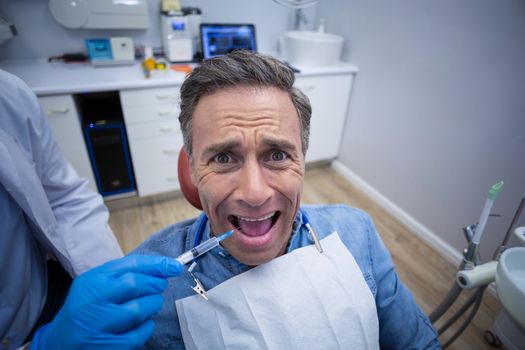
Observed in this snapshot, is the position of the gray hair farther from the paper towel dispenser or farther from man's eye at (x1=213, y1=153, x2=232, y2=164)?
the paper towel dispenser

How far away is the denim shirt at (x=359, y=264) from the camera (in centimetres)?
81

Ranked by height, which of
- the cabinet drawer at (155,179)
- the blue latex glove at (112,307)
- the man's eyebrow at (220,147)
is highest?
the man's eyebrow at (220,147)

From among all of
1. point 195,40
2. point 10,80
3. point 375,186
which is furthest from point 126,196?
point 375,186

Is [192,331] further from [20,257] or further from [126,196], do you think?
[126,196]

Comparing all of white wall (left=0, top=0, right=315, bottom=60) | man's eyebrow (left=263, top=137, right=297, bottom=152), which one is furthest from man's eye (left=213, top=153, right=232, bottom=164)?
white wall (left=0, top=0, right=315, bottom=60)

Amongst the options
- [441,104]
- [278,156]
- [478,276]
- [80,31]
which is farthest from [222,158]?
[80,31]

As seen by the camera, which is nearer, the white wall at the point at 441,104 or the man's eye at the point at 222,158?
the man's eye at the point at 222,158

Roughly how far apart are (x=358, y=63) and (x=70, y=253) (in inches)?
95.2

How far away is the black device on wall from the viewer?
6.30 ft

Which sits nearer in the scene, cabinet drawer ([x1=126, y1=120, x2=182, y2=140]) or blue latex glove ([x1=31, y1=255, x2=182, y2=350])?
blue latex glove ([x1=31, y1=255, x2=182, y2=350])

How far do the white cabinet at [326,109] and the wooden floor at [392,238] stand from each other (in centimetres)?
30

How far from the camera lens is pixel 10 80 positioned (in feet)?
2.80

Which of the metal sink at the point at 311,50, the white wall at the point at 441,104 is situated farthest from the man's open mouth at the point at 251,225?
the metal sink at the point at 311,50

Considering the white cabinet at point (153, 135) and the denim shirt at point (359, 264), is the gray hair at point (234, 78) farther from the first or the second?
the white cabinet at point (153, 135)
